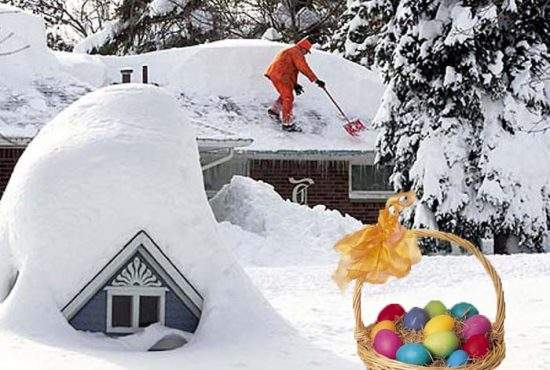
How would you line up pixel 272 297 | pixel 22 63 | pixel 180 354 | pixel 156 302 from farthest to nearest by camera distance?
pixel 22 63
pixel 272 297
pixel 156 302
pixel 180 354

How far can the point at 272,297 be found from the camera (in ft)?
28.5

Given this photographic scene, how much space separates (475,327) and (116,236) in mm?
2571

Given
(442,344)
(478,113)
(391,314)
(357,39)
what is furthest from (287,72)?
(442,344)

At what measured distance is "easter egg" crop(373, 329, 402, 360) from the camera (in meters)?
4.68

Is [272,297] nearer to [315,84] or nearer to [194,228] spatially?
[194,228]

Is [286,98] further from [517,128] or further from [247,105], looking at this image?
[517,128]

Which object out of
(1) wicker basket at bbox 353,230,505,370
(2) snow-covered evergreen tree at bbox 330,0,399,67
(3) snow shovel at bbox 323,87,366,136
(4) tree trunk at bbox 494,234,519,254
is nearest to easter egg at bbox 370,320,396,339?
(1) wicker basket at bbox 353,230,505,370

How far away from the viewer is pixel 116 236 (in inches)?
244

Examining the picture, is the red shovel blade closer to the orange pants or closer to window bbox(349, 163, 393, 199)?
window bbox(349, 163, 393, 199)

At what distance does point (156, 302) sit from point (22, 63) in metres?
11.2

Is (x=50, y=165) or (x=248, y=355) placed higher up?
(x=50, y=165)

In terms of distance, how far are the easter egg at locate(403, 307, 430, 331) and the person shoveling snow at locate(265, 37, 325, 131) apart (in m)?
11.9

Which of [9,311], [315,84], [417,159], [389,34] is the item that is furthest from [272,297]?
[315,84]

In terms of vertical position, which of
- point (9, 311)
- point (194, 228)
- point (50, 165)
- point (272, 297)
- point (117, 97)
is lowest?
point (272, 297)
